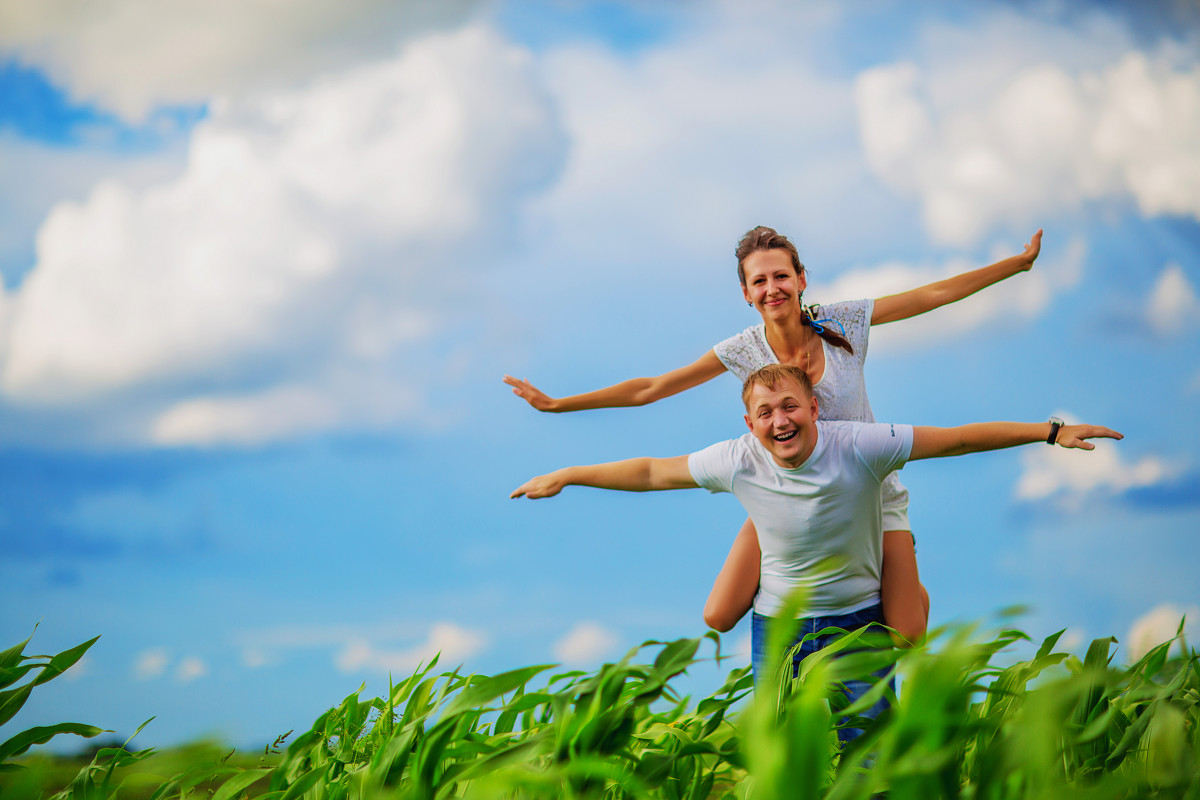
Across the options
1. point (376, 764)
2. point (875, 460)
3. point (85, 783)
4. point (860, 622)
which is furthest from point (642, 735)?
point (85, 783)

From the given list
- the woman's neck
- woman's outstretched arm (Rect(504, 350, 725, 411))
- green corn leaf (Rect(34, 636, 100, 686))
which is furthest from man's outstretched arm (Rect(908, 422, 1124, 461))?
green corn leaf (Rect(34, 636, 100, 686))

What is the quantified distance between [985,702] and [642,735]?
1.31 metres

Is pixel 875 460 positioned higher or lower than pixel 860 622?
higher

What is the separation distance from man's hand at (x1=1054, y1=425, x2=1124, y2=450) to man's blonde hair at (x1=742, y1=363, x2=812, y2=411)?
776 mm

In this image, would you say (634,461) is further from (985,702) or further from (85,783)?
(85,783)

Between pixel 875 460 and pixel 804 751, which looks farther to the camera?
pixel 875 460

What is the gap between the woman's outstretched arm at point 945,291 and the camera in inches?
135

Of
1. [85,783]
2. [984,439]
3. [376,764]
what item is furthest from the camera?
[984,439]

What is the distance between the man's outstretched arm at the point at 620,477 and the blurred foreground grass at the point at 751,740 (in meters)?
0.70

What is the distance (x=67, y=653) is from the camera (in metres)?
2.19

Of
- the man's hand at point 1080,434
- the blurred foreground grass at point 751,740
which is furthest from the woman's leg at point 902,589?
the man's hand at point 1080,434

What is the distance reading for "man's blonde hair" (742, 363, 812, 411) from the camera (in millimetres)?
2855

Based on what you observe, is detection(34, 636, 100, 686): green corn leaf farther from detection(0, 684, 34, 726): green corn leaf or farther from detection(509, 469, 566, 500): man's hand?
detection(509, 469, 566, 500): man's hand

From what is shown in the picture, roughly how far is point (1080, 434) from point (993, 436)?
0.25 m
